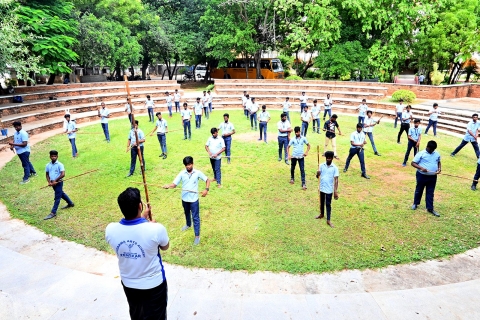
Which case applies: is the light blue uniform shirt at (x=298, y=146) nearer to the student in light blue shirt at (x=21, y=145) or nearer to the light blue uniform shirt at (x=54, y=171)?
the light blue uniform shirt at (x=54, y=171)

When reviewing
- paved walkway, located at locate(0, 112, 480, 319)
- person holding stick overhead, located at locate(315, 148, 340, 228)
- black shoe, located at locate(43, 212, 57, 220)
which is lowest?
paved walkway, located at locate(0, 112, 480, 319)

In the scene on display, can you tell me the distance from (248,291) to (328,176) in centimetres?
298

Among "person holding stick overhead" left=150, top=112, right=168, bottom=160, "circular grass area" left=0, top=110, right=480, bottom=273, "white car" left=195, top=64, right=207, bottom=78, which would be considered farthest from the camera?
"white car" left=195, top=64, right=207, bottom=78

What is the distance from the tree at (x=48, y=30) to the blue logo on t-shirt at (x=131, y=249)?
55.2 feet

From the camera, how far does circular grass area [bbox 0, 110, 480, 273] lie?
247 inches

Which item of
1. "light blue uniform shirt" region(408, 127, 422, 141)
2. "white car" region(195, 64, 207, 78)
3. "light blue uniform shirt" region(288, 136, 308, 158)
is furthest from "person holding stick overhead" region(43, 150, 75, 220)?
"white car" region(195, 64, 207, 78)

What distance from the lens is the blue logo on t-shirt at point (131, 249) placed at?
10.7 feet

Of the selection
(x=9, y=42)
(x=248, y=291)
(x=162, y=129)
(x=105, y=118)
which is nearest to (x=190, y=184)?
(x=248, y=291)

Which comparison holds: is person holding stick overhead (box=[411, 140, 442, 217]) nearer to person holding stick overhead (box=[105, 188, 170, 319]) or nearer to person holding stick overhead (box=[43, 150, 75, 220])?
person holding stick overhead (box=[105, 188, 170, 319])

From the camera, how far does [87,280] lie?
5609 mm

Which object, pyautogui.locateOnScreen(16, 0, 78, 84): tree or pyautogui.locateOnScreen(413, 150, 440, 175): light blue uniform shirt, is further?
pyautogui.locateOnScreen(16, 0, 78, 84): tree

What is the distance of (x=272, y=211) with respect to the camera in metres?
8.03

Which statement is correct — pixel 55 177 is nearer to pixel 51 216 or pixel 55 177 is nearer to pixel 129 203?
pixel 51 216

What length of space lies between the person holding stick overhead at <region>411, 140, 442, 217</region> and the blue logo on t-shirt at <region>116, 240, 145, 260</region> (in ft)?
22.1
